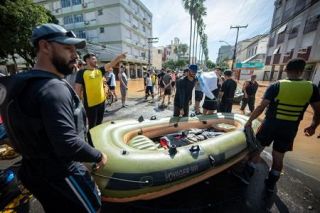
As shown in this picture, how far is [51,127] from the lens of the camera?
100 centimetres

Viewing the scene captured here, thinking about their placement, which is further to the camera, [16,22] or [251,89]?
[16,22]

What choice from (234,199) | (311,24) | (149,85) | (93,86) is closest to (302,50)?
(311,24)

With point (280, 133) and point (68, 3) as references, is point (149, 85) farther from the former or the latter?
point (68, 3)

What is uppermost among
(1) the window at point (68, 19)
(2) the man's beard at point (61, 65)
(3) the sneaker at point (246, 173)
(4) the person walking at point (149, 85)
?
(1) the window at point (68, 19)

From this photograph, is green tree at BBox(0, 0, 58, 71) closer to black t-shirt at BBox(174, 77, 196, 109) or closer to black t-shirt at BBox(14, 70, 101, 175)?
black t-shirt at BBox(174, 77, 196, 109)

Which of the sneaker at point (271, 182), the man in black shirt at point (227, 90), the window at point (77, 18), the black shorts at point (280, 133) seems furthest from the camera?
the window at point (77, 18)

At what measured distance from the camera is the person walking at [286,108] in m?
2.41

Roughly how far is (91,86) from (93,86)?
1.6 inches

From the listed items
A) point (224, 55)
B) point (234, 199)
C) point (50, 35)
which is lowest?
point (234, 199)

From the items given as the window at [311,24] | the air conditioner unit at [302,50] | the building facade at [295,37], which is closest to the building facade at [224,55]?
the building facade at [295,37]

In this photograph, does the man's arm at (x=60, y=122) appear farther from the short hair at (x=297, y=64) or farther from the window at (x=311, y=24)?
the window at (x=311, y=24)

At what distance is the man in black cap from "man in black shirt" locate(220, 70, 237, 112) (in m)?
5.13

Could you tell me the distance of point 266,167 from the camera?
3.53 m

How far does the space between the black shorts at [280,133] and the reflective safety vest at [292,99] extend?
100mm
